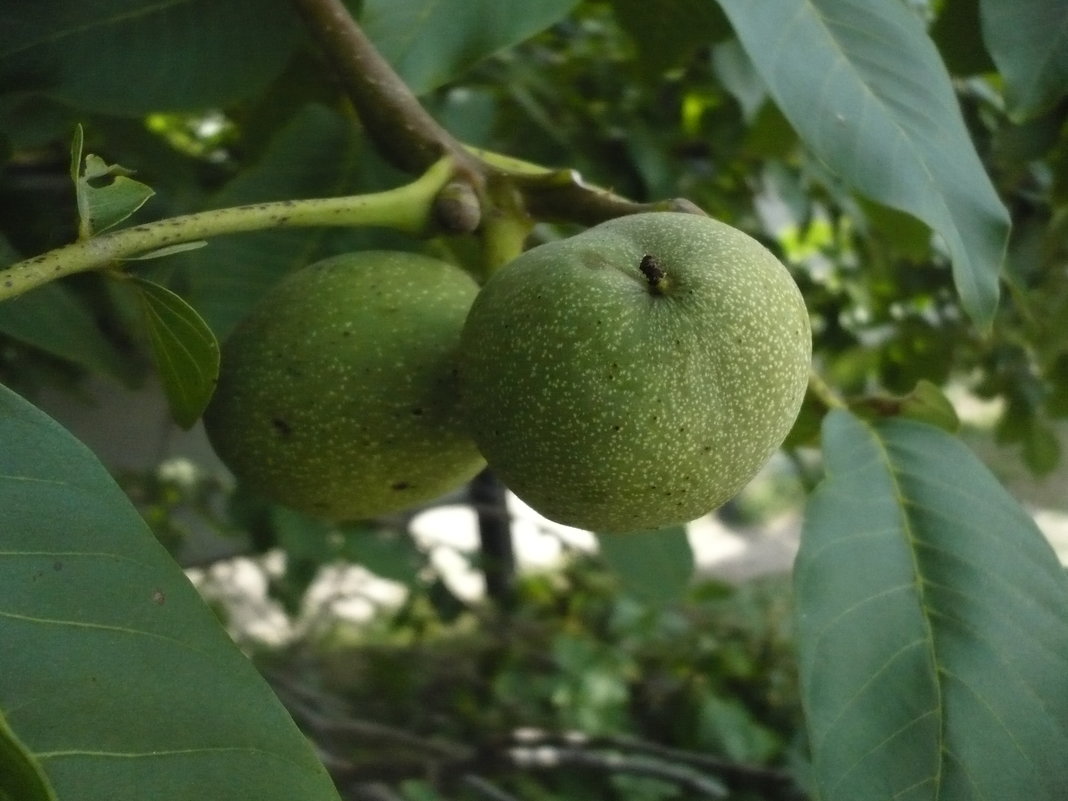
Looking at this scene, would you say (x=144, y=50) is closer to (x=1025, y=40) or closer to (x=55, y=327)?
(x=55, y=327)

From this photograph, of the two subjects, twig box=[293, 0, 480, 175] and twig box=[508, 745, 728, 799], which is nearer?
twig box=[293, 0, 480, 175]

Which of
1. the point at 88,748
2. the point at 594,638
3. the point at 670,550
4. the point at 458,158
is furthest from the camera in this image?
the point at 594,638

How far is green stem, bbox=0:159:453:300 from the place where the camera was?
732 millimetres

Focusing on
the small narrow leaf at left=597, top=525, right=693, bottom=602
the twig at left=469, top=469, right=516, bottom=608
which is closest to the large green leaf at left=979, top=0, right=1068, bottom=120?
the small narrow leaf at left=597, top=525, right=693, bottom=602

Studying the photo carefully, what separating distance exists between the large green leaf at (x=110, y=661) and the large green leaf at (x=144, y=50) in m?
0.60

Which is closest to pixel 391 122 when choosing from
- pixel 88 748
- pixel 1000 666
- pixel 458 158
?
pixel 458 158

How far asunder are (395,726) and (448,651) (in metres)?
0.51

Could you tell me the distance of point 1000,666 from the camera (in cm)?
91

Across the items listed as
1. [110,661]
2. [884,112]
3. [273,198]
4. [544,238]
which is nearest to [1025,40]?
[884,112]

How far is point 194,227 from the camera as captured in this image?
78 centimetres

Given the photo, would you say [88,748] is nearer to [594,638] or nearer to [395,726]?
[594,638]

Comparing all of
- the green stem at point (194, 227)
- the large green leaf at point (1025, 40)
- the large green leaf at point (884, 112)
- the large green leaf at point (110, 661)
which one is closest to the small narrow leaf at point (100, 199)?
the green stem at point (194, 227)

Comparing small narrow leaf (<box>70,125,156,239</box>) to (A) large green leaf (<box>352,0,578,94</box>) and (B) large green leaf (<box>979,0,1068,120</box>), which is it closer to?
(A) large green leaf (<box>352,0,578,94</box>)

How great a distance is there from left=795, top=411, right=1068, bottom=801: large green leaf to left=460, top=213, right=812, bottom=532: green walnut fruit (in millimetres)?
Result: 184
